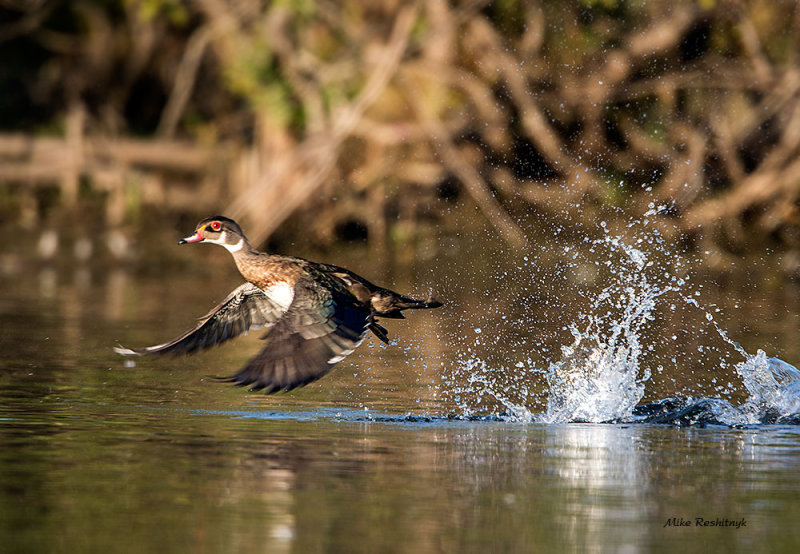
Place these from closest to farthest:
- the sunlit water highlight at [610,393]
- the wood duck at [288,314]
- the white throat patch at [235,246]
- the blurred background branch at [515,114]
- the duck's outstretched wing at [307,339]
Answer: the duck's outstretched wing at [307,339] < the wood duck at [288,314] < the sunlit water highlight at [610,393] < the white throat patch at [235,246] < the blurred background branch at [515,114]

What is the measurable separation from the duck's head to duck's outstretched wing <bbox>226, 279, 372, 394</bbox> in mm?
681

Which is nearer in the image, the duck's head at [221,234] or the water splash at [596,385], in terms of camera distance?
the water splash at [596,385]

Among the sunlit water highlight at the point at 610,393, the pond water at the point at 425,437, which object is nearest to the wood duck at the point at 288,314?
the pond water at the point at 425,437

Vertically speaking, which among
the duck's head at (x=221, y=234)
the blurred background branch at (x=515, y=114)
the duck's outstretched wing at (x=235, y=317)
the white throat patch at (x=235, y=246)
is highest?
the blurred background branch at (x=515, y=114)

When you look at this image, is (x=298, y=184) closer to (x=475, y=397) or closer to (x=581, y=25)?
(x=581, y=25)

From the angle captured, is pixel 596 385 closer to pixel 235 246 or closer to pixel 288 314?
pixel 288 314

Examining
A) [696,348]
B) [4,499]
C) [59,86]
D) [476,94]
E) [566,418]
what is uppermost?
[59,86]

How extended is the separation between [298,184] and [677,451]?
32.1 feet

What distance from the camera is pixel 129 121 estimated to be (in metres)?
22.3

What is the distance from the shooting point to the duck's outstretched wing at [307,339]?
21.1ft

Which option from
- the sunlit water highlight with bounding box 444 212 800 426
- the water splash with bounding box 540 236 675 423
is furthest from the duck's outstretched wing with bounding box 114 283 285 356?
the water splash with bounding box 540 236 675 423

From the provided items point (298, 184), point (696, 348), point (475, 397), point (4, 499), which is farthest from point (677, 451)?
point (298, 184)

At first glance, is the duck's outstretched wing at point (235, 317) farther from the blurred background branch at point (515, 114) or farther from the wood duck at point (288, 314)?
the blurred background branch at point (515, 114)

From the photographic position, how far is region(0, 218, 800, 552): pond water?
15.7 feet
